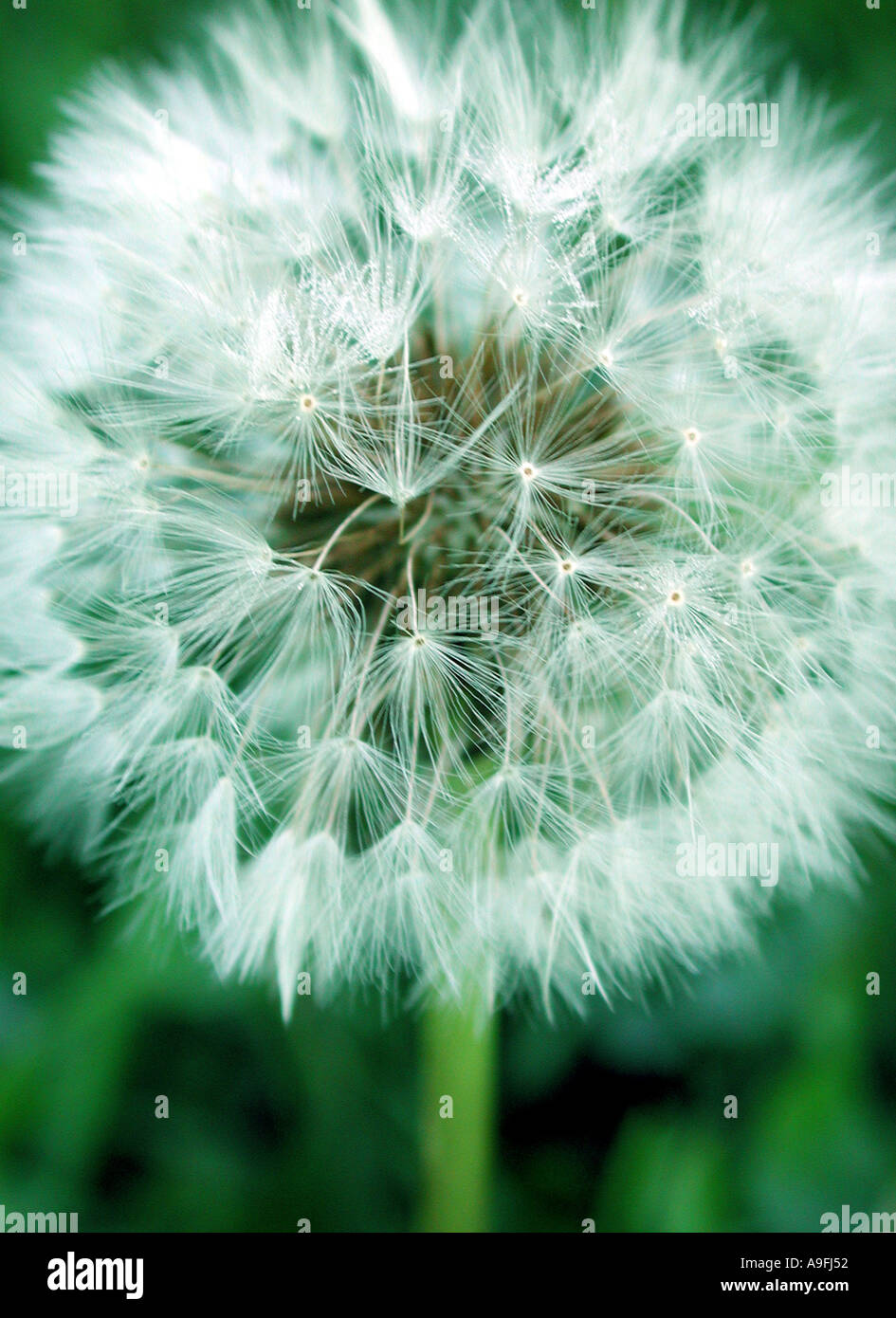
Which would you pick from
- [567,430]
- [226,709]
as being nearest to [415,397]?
[567,430]

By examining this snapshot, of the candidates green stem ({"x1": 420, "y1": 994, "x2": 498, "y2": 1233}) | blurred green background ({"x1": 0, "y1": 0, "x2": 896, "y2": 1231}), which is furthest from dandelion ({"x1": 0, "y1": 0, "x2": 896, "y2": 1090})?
blurred green background ({"x1": 0, "y1": 0, "x2": 896, "y2": 1231})

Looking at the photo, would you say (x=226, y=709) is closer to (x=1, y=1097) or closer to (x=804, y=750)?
(x=804, y=750)

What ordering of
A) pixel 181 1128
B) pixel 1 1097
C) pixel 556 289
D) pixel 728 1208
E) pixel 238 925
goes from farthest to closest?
pixel 181 1128 → pixel 1 1097 → pixel 728 1208 → pixel 238 925 → pixel 556 289

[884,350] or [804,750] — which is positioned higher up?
[884,350]

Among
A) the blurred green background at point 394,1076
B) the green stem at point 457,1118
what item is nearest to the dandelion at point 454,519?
the green stem at point 457,1118

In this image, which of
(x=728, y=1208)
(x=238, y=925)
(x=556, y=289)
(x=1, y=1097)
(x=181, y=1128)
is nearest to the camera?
(x=556, y=289)

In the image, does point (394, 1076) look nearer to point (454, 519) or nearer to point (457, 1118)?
point (457, 1118)

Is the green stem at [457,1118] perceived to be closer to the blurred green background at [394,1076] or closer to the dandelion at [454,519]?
the dandelion at [454,519]

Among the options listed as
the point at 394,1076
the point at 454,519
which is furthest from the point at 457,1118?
the point at 454,519
